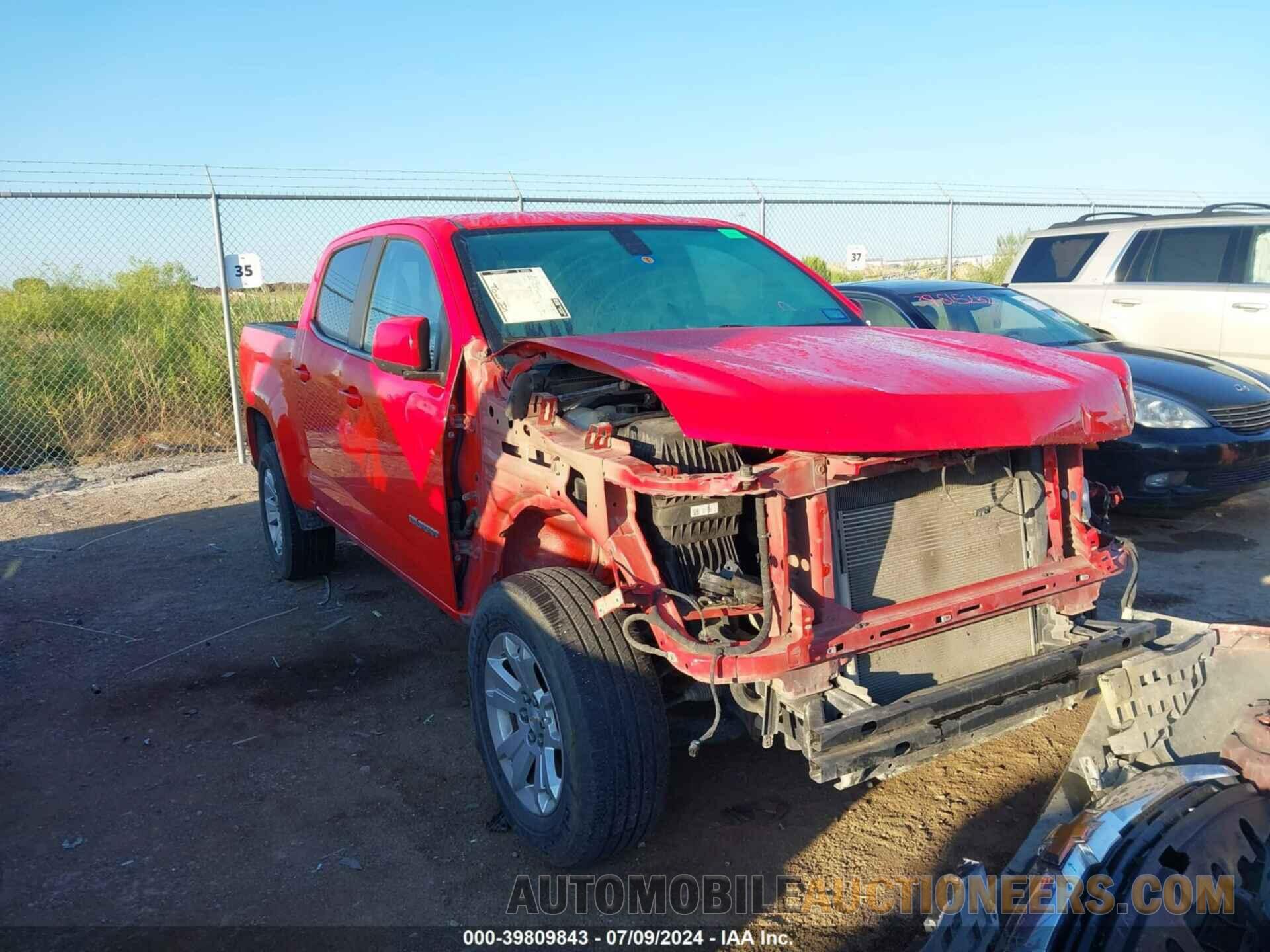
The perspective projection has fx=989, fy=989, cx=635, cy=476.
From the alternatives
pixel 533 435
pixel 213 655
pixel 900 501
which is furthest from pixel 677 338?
pixel 213 655

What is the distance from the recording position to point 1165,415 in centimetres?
596

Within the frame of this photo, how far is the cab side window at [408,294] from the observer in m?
3.80

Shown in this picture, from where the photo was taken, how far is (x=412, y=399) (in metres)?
3.87

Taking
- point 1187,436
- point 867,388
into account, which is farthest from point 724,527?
point 1187,436

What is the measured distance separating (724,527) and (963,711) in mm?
823

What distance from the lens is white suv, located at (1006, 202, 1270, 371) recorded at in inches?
311

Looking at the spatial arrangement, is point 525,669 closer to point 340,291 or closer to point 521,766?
point 521,766

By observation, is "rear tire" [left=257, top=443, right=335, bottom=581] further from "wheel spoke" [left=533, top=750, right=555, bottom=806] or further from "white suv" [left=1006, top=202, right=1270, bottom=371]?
"white suv" [left=1006, top=202, right=1270, bottom=371]

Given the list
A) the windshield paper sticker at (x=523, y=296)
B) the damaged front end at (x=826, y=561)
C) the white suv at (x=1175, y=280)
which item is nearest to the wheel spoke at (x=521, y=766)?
the damaged front end at (x=826, y=561)

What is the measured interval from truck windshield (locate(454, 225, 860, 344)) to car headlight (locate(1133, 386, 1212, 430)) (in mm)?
2790

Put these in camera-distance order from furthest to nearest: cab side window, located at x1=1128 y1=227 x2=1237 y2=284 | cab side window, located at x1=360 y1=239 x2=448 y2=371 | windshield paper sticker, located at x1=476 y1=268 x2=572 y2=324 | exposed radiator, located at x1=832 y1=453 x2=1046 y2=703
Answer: cab side window, located at x1=1128 y1=227 x2=1237 y2=284, cab side window, located at x1=360 y1=239 x2=448 y2=371, windshield paper sticker, located at x1=476 y1=268 x2=572 y2=324, exposed radiator, located at x1=832 y1=453 x2=1046 y2=703

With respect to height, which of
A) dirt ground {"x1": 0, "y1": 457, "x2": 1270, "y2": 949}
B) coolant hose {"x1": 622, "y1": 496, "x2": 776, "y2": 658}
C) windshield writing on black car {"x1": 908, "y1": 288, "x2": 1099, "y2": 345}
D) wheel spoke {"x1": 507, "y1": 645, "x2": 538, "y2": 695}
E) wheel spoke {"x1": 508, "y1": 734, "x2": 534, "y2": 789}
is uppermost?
windshield writing on black car {"x1": 908, "y1": 288, "x2": 1099, "y2": 345}

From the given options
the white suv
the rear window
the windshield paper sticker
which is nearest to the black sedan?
the white suv

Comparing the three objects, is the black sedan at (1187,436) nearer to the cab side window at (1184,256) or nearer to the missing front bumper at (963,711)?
the cab side window at (1184,256)
